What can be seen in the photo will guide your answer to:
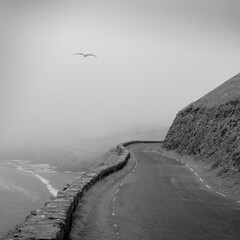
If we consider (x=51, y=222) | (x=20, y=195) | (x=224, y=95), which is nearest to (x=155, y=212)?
(x=51, y=222)

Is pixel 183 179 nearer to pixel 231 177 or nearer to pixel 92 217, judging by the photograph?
pixel 231 177

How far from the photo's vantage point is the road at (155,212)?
1559 cm

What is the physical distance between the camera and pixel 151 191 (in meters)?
25.9

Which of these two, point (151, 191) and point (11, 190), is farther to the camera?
point (11, 190)

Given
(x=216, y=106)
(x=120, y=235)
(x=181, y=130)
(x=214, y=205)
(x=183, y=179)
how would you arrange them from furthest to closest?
(x=181, y=130), (x=216, y=106), (x=183, y=179), (x=214, y=205), (x=120, y=235)

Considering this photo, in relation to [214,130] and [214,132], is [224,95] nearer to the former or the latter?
[214,130]

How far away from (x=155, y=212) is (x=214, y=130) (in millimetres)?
28848

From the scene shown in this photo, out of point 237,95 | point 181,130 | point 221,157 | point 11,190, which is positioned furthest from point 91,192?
point 11,190

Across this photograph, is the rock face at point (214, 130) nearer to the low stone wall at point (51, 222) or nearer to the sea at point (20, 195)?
the low stone wall at point (51, 222)

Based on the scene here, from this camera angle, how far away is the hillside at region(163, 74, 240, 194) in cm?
3496

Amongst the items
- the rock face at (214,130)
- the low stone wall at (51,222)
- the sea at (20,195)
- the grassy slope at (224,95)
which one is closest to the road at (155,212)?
the low stone wall at (51,222)

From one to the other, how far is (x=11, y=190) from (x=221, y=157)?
79.4m

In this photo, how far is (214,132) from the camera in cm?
4578

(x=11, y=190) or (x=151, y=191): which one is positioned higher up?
(x=151, y=191)
